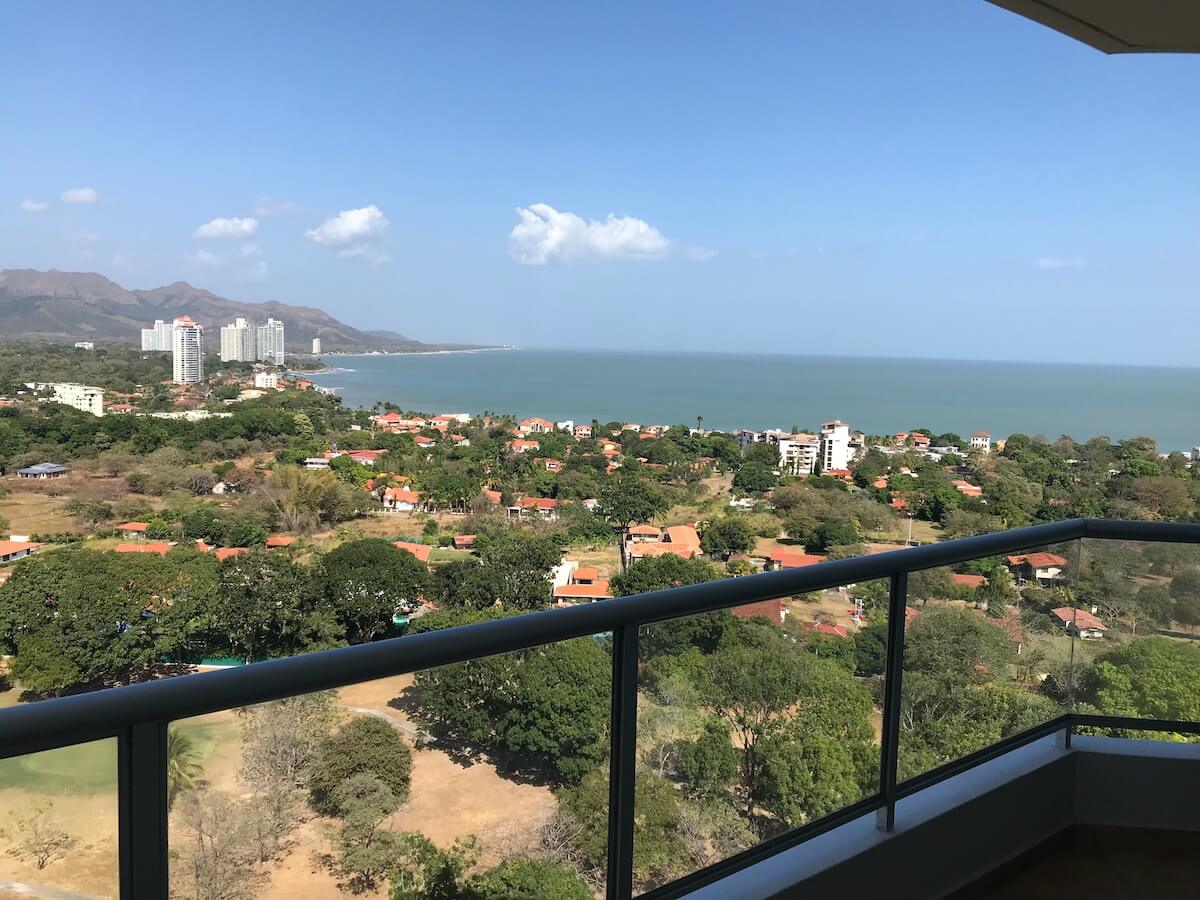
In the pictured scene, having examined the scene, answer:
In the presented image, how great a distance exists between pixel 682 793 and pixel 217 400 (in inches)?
1283

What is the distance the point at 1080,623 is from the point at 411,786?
6.18 feet

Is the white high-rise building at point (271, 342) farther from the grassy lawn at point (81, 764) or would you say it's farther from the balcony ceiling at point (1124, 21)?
the grassy lawn at point (81, 764)

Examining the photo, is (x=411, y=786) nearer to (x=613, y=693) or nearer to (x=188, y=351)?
(x=613, y=693)

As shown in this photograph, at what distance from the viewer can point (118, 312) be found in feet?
116

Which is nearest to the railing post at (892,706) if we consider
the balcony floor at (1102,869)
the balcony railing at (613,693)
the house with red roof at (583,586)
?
the balcony railing at (613,693)

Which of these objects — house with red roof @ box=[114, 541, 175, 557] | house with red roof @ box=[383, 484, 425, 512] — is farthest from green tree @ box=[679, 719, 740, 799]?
house with red roof @ box=[383, 484, 425, 512]

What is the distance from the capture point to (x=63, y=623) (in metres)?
20.8

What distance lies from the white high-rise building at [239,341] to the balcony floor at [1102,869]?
36.4 metres

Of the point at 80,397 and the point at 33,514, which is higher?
the point at 80,397

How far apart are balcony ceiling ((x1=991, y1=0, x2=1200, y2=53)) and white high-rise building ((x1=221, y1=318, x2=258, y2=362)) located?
3605cm

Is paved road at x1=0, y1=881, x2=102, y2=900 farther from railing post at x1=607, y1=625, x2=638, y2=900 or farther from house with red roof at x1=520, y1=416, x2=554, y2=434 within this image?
house with red roof at x1=520, y1=416, x2=554, y2=434

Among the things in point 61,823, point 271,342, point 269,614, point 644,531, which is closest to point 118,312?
point 271,342

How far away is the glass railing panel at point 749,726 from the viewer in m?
1.47

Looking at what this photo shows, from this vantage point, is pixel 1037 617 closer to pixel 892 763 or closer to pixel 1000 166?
pixel 892 763
